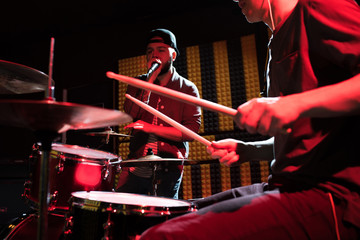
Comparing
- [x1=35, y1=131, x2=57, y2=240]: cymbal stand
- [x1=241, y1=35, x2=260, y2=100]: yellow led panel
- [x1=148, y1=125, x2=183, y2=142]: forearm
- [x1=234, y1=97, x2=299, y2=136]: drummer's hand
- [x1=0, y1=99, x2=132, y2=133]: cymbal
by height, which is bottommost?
[x1=35, y1=131, x2=57, y2=240]: cymbal stand

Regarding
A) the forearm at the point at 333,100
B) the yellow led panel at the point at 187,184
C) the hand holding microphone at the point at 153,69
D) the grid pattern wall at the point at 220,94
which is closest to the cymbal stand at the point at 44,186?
the forearm at the point at 333,100

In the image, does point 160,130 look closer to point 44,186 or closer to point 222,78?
point 44,186

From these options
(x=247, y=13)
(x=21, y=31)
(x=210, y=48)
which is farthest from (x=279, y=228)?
(x=21, y=31)

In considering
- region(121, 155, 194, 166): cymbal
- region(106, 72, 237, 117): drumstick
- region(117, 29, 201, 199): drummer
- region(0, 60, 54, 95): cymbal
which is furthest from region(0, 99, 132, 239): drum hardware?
region(117, 29, 201, 199): drummer

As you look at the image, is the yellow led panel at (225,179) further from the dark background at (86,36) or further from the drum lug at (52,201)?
the drum lug at (52,201)

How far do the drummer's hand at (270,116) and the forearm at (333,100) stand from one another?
2 centimetres

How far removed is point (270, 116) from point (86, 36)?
4.46 m

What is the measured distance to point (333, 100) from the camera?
0.69 meters

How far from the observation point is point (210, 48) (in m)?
3.78

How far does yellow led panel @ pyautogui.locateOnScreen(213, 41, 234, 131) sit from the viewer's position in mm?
3623

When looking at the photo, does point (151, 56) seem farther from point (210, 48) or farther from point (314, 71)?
point (314, 71)

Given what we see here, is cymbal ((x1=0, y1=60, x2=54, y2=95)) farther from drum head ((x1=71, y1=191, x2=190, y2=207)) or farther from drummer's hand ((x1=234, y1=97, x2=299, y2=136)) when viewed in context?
drummer's hand ((x1=234, y1=97, x2=299, y2=136))

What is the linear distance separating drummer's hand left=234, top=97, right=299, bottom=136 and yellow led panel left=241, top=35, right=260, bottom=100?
9.39 feet

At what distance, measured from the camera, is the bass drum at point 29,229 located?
2100 millimetres
